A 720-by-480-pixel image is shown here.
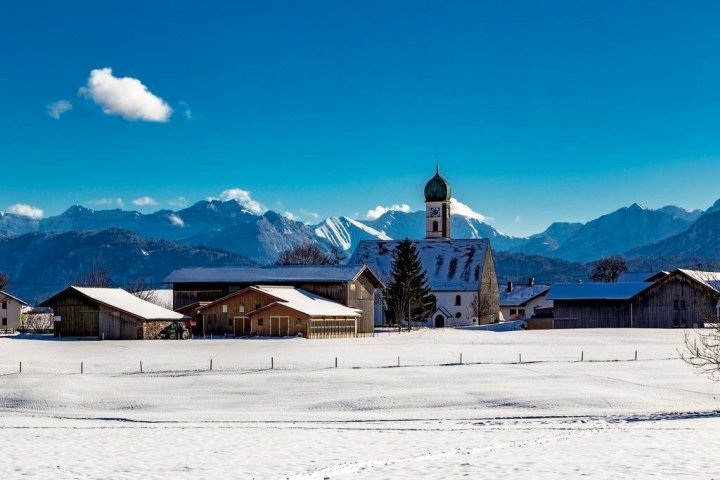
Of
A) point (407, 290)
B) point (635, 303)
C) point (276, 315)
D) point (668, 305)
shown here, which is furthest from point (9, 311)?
point (668, 305)

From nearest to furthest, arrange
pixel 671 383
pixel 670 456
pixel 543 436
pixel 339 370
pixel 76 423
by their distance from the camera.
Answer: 1. pixel 670 456
2. pixel 543 436
3. pixel 76 423
4. pixel 671 383
5. pixel 339 370

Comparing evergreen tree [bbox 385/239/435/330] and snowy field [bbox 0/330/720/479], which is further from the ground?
evergreen tree [bbox 385/239/435/330]

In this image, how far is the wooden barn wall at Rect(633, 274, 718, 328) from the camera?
294 ft

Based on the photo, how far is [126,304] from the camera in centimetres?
8119

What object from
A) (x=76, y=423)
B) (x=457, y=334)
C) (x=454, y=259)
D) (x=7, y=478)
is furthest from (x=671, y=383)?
(x=454, y=259)

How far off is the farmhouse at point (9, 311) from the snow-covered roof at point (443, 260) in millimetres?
42972

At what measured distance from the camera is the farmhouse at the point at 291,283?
3575 inches

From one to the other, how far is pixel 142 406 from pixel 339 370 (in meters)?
13.4

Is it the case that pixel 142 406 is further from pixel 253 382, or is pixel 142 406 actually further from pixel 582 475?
pixel 582 475

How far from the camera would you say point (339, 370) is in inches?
1956

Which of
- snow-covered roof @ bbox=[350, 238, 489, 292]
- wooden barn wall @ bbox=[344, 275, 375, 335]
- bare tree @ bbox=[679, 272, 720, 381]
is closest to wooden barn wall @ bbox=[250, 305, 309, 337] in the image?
Answer: wooden barn wall @ bbox=[344, 275, 375, 335]

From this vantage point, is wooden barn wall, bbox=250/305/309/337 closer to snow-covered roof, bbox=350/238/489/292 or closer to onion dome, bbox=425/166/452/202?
snow-covered roof, bbox=350/238/489/292

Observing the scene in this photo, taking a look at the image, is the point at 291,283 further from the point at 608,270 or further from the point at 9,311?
the point at 608,270

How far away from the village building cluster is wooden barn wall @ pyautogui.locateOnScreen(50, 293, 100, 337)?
0.08 meters
